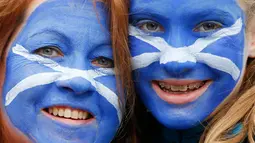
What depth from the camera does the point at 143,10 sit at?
7.16 feet

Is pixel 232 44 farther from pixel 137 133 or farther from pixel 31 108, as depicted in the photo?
pixel 31 108

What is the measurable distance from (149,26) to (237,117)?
0.52 m

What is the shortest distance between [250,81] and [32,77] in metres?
0.91

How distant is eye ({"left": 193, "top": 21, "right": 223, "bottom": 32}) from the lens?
85.3 inches

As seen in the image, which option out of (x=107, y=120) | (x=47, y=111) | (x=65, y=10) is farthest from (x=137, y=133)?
(x=65, y=10)

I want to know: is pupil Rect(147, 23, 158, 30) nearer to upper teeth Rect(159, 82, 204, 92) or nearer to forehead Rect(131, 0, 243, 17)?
forehead Rect(131, 0, 243, 17)

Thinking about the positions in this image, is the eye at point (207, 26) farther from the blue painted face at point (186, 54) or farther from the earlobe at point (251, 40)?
the earlobe at point (251, 40)

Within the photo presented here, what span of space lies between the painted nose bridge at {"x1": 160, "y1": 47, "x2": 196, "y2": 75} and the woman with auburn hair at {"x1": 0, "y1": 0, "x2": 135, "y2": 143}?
0.18 m

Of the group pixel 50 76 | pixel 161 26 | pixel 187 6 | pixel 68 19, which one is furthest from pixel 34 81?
pixel 187 6

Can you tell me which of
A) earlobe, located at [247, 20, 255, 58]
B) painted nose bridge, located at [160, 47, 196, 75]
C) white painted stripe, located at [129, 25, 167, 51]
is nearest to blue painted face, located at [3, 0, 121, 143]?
white painted stripe, located at [129, 25, 167, 51]

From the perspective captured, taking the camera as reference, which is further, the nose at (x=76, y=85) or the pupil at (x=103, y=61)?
the pupil at (x=103, y=61)

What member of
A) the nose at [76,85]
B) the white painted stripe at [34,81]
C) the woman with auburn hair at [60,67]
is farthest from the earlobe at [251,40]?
the white painted stripe at [34,81]

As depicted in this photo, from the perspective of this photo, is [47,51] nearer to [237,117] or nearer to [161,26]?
[161,26]

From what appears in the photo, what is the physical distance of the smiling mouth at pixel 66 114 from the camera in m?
2.11
